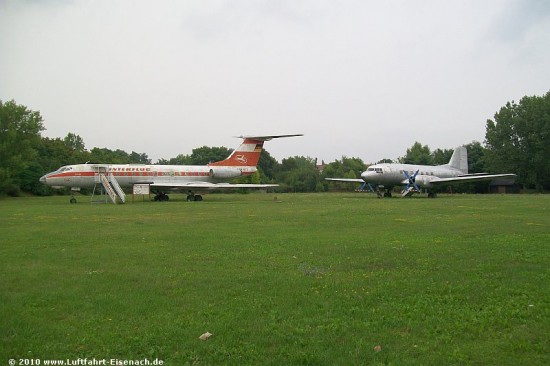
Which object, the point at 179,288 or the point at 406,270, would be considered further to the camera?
the point at 406,270

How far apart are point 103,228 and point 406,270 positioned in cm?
1123

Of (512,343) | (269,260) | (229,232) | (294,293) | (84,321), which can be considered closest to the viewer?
(512,343)

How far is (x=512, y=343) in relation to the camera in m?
4.72

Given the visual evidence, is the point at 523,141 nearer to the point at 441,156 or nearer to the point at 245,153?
the point at 441,156

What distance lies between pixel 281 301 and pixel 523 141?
7226 centimetres

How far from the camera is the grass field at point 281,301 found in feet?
15.2

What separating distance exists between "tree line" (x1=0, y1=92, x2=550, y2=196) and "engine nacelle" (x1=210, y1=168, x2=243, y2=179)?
2168 centimetres

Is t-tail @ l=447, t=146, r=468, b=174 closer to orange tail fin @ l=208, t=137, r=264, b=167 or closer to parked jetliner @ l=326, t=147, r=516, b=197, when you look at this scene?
parked jetliner @ l=326, t=147, r=516, b=197

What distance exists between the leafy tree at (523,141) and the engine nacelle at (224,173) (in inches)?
1802

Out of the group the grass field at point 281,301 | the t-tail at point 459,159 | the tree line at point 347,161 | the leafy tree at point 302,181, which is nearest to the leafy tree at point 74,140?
the tree line at point 347,161

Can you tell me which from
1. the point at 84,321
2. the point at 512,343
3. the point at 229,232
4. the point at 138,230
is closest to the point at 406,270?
the point at 512,343

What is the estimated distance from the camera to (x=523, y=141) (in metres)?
67.6

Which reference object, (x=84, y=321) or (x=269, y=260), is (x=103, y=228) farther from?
(x=84, y=321)

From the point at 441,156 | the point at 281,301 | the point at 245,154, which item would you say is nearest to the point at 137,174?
the point at 245,154
